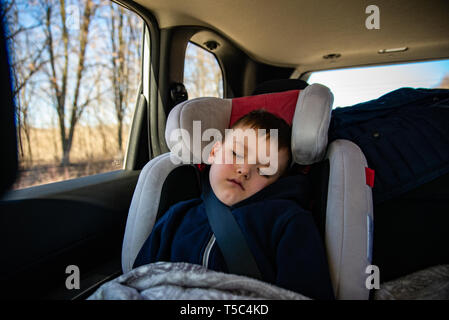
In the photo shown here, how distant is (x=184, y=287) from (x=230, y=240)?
22cm

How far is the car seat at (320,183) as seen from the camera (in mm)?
833

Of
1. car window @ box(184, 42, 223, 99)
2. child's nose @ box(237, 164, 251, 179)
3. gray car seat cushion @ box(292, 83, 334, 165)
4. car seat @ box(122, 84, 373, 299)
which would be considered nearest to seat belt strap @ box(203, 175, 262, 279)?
child's nose @ box(237, 164, 251, 179)

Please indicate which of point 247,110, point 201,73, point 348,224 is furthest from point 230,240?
point 201,73

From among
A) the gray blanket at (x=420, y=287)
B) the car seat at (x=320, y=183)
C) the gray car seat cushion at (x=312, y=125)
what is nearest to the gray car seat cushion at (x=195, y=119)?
the car seat at (x=320, y=183)

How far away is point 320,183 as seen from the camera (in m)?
1.04

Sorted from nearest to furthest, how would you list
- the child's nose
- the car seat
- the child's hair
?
the car seat → the child's nose → the child's hair

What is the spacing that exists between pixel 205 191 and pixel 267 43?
2.03 m

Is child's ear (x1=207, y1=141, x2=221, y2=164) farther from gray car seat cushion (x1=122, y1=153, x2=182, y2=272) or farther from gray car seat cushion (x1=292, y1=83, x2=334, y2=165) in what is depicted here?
gray car seat cushion (x1=292, y1=83, x2=334, y2=165)

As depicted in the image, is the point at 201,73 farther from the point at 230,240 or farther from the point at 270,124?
the point at 230,240

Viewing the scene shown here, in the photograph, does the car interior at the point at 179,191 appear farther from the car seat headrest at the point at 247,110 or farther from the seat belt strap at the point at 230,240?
the seat belt strap at the point at 230,240

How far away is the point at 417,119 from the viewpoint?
4.07 feet

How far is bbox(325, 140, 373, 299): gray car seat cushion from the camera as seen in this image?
0.81 m

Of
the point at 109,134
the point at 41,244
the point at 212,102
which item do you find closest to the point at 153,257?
the point at 41,244

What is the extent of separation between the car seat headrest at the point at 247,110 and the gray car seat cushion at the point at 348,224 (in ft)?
0.37
